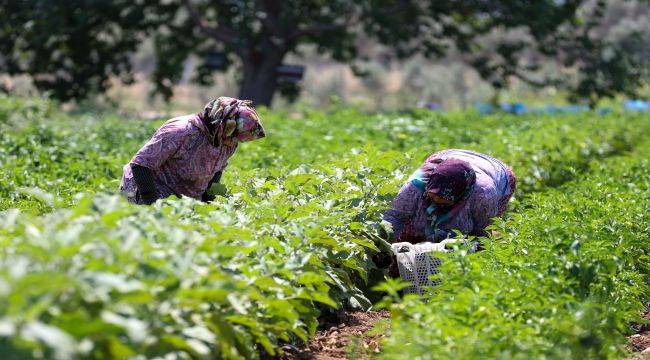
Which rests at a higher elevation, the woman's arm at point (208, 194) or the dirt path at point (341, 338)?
the woman's arm at point (208, 194)

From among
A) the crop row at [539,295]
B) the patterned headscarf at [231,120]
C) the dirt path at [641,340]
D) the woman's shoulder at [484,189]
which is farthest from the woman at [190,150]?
the dirt path at [641,340]

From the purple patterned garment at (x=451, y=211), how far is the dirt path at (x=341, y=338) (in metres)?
0.72

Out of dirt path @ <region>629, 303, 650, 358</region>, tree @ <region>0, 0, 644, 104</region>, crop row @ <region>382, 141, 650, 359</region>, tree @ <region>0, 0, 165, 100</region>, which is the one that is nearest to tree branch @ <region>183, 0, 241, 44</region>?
tree @ <region>0, 0, 644, 104</region>

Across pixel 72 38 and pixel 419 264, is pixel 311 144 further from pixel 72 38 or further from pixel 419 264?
pixel 72 38

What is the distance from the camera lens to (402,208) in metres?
6.69

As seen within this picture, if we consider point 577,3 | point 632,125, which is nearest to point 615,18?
point 577,3

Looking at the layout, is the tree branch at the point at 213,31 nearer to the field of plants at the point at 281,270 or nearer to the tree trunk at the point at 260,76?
the tree trunk at the point at 260,76

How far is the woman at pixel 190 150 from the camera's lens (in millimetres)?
6141

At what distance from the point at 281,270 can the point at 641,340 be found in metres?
2.56

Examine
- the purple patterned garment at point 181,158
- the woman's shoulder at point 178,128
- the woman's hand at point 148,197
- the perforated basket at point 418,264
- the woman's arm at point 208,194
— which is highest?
the woman's shoulder at point 178,128

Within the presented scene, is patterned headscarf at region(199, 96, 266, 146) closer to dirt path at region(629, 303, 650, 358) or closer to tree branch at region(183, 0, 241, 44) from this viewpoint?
dirt path at region(629, 303, 650, 358)

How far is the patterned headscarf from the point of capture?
614 centimetres

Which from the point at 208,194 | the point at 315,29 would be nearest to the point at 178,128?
the point at 208,194

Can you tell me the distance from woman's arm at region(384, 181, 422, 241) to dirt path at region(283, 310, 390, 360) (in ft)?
2.31
